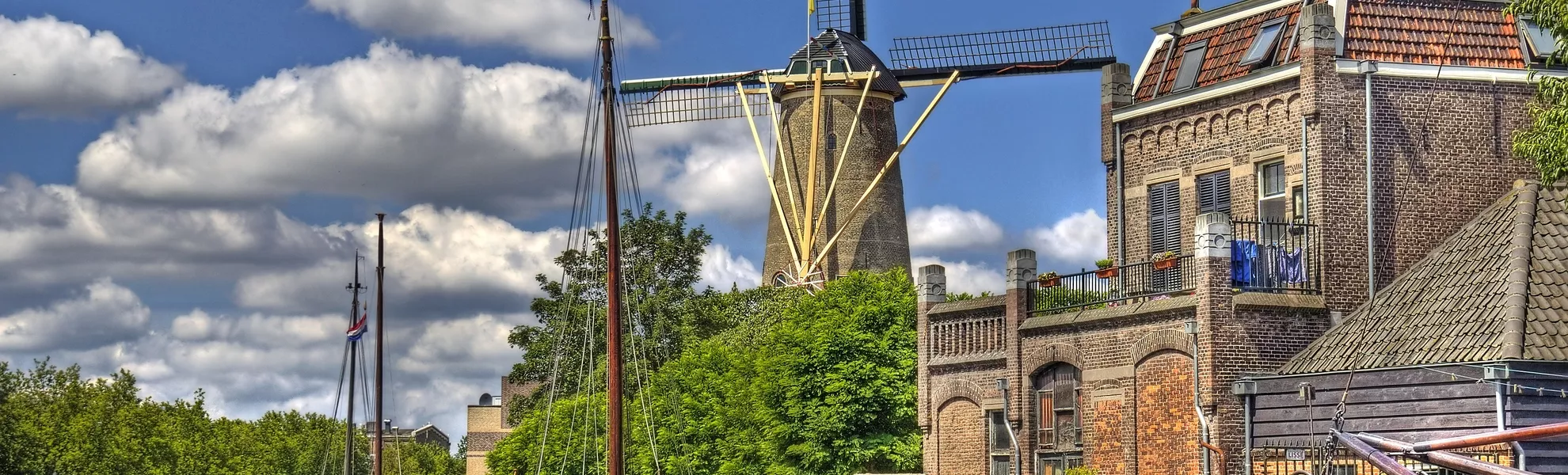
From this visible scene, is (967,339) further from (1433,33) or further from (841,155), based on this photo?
(841,155)

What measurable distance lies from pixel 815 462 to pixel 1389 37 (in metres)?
19.3

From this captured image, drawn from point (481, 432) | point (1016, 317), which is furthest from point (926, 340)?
point (481, 432)

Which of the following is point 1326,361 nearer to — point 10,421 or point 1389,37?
point 1389,37

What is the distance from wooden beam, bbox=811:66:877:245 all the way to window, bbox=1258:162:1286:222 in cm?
3476

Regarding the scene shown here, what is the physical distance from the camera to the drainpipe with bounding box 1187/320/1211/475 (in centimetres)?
3425

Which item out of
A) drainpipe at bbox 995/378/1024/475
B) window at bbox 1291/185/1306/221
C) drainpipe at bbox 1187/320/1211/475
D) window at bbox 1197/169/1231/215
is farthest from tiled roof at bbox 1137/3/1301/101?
drainpipe at bbox 995/378/1024/475

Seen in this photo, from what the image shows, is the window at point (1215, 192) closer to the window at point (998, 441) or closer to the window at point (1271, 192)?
the window at point (1271, 192)

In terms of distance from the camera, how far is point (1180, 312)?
1384 inches

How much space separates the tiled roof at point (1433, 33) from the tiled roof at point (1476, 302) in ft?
10.4

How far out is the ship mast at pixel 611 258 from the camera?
3956 cm


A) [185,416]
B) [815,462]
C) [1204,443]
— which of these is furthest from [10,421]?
[1204,443]

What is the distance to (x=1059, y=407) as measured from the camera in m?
38.7

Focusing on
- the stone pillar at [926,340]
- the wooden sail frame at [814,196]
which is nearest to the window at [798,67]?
the wooden sail frame at [814,196]

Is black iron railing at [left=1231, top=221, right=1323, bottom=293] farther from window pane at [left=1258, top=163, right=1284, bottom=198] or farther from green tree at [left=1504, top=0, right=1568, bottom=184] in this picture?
green tree at [left=1504, top=0, right=1568, bottom=184]
